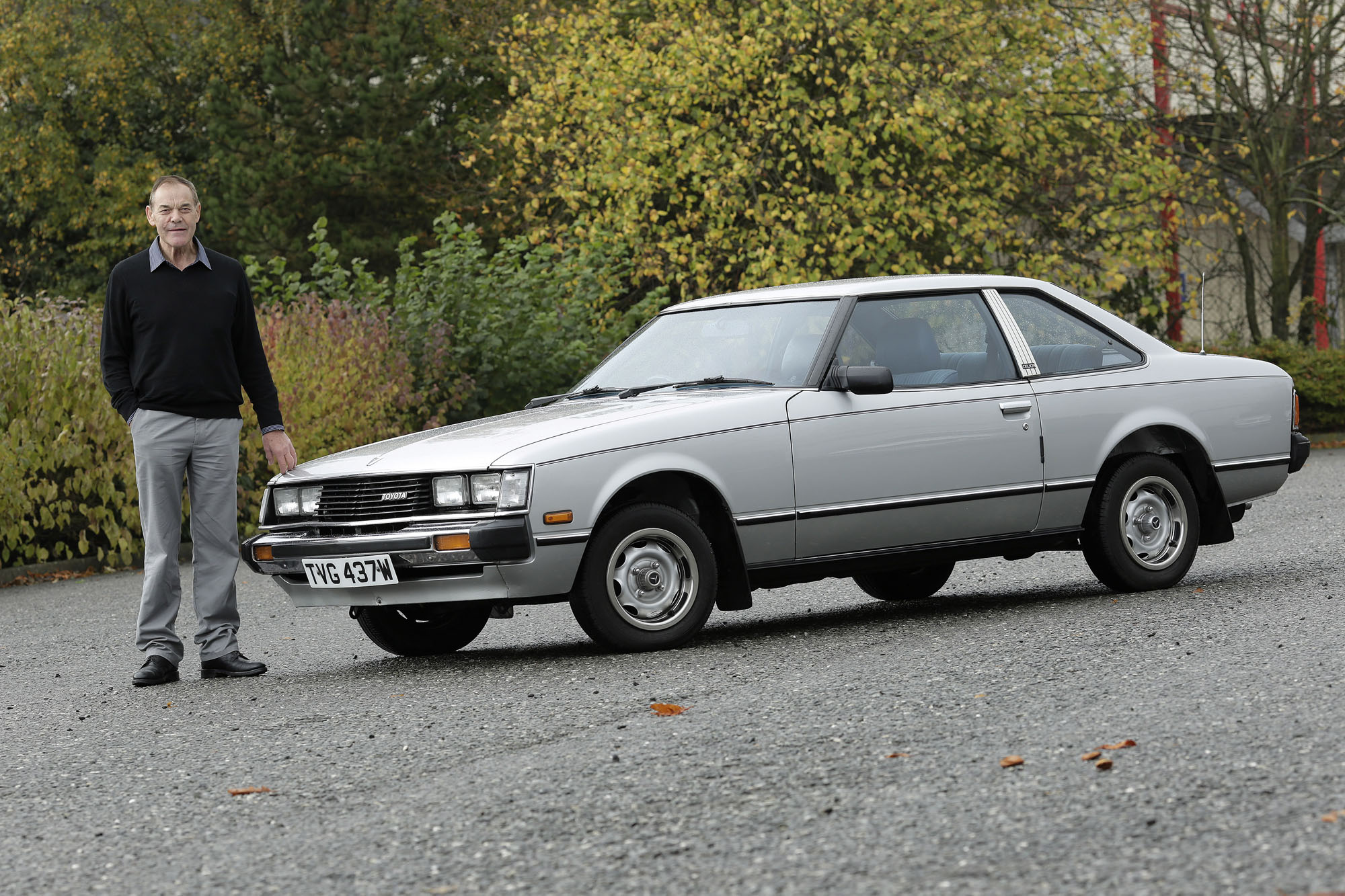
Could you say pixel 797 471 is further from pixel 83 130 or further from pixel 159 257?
pixel 83 130

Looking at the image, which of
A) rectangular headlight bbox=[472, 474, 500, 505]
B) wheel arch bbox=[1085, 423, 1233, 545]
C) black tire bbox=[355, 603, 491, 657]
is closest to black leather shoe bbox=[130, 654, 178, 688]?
black tire bbox=[355, 603, 491, 657]

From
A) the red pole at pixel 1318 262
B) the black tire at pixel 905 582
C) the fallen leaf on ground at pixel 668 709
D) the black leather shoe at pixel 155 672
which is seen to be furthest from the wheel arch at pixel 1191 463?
the red pole at pixel 1318 262

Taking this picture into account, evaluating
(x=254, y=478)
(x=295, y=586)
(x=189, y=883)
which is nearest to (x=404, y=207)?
(x=254, y=478)

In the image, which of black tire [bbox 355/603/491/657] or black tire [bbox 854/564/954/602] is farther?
black tire [bbox 854/564/954/602]

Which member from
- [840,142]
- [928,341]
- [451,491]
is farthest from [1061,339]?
[840,142]

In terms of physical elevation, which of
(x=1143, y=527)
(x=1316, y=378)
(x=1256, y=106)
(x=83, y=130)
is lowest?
(x=1316, y=378)

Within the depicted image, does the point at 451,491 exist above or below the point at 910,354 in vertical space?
below

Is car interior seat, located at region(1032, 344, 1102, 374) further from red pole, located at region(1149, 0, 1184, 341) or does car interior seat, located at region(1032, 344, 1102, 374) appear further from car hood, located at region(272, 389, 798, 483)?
red pole, located at region(1149, 0, 1184, 341)

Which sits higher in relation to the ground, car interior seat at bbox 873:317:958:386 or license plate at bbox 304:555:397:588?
car interior seat at bbox 873:317:958:386

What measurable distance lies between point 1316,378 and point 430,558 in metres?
20.2

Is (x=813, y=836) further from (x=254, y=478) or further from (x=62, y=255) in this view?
(x=62, y=255)

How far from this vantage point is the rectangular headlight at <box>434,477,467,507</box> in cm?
722

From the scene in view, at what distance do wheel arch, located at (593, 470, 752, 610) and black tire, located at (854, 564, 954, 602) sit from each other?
1.98 metres

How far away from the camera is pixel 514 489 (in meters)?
7.14
